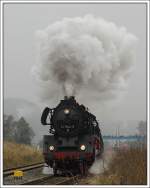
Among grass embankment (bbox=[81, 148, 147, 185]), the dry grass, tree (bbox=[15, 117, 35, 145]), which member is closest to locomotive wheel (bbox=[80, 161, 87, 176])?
the dry grass

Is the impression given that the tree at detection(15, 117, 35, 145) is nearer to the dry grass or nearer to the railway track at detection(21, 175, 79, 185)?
the railway track at detection(21, 175, 79, 185)

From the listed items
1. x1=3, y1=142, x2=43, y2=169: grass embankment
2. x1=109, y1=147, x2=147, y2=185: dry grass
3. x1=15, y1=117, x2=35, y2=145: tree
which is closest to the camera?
x1=109, y1=147, x2=147, y2=185: dry grass

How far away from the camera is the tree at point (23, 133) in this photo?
3789cm

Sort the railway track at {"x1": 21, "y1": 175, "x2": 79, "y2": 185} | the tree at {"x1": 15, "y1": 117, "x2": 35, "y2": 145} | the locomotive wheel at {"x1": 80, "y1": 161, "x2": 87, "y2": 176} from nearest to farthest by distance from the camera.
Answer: the railway track at {"x1": 21, "y1": 175, "x2": 79, "y2": 185}
the locomotive wheel at {"x1": 80, "y1": 161, "x2": 87, "y2": 176}
the tree at {"x1": 15, "y1": 117, "x2": 35, "y2": 145}

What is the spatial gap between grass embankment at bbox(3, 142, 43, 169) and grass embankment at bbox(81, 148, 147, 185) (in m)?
6.69

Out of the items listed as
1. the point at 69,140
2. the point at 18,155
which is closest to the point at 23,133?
the point at 18,155

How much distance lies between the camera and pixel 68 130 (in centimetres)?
1388

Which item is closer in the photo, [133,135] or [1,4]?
[1,4]

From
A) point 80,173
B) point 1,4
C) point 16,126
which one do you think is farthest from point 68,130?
point 16,126

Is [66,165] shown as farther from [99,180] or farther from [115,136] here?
[99,180]

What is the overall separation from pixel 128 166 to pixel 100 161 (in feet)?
13.5

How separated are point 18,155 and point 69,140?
5.99 metres

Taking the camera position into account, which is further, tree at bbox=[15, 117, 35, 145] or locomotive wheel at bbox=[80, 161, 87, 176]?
tree at bbox=[15, 117, 35, 145]

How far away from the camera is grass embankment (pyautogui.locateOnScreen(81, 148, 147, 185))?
1015cm
